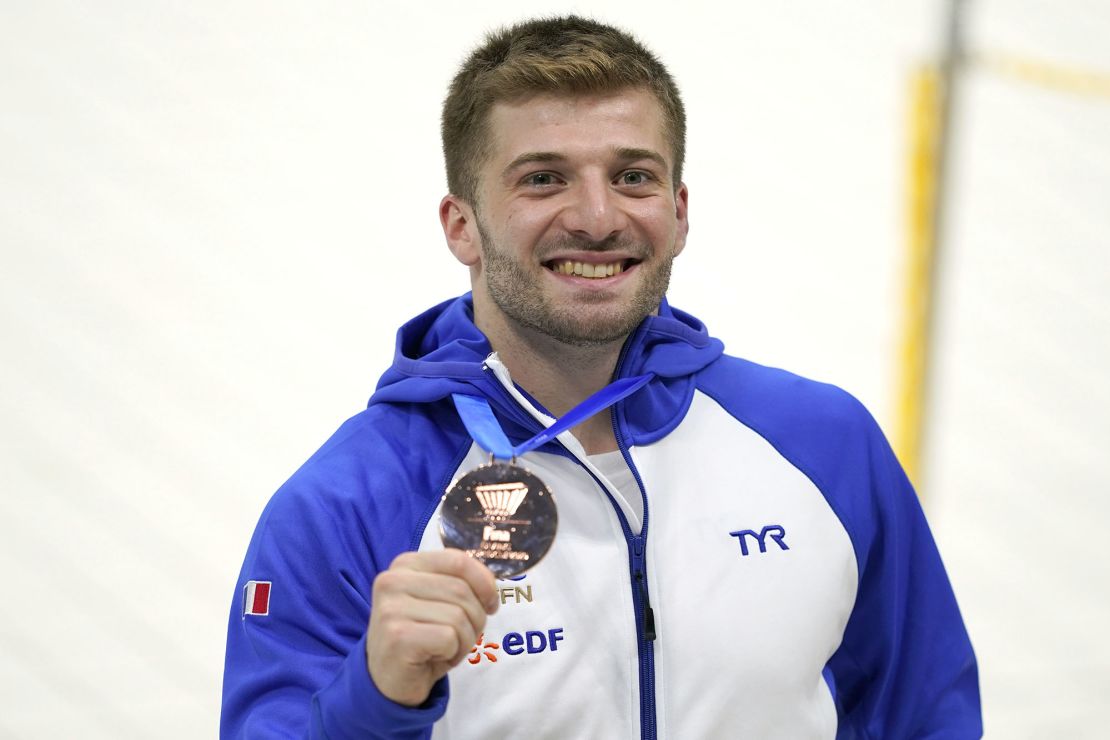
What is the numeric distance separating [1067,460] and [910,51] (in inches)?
56.5

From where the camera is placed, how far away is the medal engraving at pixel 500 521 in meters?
1.20

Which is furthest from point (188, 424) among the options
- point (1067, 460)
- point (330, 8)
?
point (1067, 460)

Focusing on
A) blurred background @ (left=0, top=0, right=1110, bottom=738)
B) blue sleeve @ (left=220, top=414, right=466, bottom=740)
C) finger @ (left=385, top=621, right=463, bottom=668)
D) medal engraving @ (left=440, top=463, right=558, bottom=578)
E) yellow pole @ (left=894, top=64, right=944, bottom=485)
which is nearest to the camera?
finger @ (left=385, top=621, right=463, bottom=668)

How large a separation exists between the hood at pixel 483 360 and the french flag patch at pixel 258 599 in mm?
288

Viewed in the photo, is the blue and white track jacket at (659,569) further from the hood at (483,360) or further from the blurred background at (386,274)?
the blurred background at (386,274)

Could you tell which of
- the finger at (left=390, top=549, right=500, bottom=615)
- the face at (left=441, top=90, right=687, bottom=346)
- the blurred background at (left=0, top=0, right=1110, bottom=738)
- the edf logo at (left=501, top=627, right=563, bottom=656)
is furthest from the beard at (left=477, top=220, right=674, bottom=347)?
the blurred background at (left=0, top=0, right=1110, bottom=738)

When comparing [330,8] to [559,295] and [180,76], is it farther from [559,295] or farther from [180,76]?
[559,295]

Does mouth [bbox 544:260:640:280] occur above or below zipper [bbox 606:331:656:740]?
above

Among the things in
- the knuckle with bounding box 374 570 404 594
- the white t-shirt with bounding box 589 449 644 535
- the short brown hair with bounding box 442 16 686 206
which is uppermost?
the short brown hair with bounding box 442 16 686 206

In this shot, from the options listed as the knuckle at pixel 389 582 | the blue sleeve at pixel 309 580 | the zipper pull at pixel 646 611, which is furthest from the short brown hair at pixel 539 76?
the knuckle at pixel 389 582

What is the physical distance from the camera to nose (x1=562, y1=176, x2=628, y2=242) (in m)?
1.48

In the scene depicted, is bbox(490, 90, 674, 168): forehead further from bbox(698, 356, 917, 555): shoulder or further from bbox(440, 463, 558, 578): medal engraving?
bbox(440, 463, 558, 578): medal engraving

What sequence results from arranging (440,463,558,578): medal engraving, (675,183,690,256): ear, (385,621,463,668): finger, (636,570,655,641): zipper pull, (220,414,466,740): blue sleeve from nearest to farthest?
1. (385,621,463,668): finger
2. (440,463,558,578): medal engraving
3. (220,414,466,740): blue sleeve
4. (636,570,655,641): zipper pull
5. (675,183,690,256): ear

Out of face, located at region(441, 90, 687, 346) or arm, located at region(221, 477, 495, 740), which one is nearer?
arm, located at region(221, 477, 495, 740)
